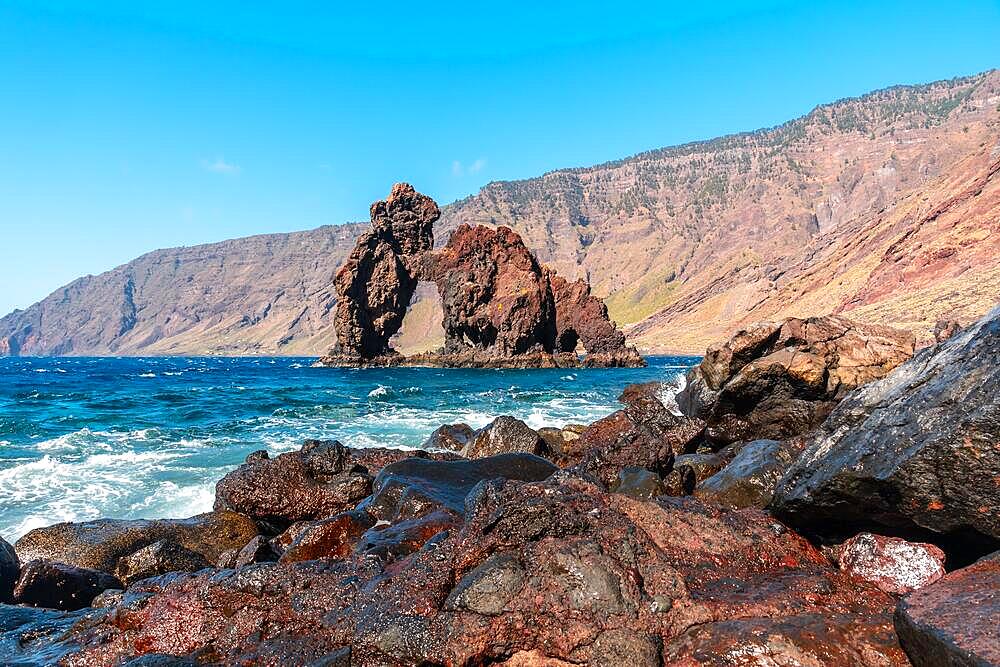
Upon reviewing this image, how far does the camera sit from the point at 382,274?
373ft

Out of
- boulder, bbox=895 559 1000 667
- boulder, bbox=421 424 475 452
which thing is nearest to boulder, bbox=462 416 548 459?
boulder, bbox=421 424 475 452

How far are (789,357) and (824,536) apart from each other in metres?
11.6

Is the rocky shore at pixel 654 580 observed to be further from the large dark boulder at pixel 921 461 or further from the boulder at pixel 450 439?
the boulder at pixel 450 439

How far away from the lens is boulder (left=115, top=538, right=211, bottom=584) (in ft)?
28.8

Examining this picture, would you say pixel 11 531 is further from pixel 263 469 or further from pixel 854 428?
pixel 854 428

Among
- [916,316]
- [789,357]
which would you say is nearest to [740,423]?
[789,357]

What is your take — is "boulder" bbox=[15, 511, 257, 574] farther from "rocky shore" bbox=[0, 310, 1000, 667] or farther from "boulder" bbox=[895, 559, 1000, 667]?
"boulder" bbox=[895, 559, 1000, 667]

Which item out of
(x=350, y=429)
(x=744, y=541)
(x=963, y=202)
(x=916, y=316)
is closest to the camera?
(x=744, y=541)

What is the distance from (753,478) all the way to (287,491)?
27.7 feet

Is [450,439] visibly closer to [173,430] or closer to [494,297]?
[173,430]

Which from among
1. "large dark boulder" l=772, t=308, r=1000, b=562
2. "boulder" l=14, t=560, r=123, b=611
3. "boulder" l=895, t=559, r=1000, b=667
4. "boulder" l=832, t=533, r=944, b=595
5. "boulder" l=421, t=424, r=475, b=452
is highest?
"large dark boulder" l=772, t=308, r=1000, b=562

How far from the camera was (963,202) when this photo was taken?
A: 81188mm

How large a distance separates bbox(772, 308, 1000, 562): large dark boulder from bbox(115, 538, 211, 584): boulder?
847 centimetres

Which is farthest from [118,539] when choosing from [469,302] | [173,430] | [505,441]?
[469,302]
